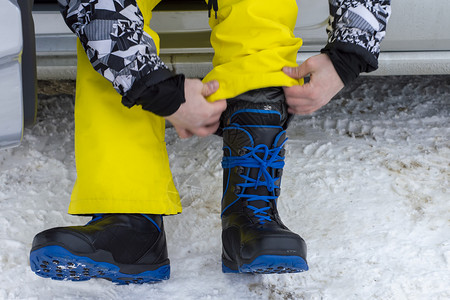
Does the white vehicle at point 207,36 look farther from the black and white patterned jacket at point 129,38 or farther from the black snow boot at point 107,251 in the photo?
the black snow boot at point 107,251

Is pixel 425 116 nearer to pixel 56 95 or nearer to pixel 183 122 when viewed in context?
pixel 183 122

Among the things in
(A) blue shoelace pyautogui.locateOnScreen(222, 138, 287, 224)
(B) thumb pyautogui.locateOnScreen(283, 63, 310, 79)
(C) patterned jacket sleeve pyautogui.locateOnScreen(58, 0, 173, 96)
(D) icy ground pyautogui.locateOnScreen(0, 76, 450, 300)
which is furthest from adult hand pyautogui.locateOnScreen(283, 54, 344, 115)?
(D) icy ground pyautogui.locateOnScreen(0, 76, 450, 300)

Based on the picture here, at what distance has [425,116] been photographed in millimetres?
1683

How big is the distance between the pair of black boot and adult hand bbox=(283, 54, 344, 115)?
0.03 meters

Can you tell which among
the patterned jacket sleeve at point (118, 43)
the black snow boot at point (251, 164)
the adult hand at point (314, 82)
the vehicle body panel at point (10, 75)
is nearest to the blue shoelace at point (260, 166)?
the black snow boot at point (251, 164)

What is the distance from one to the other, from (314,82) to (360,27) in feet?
0.42

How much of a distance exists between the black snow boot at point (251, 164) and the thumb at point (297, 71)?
4cm

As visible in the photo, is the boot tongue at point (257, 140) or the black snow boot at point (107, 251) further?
the boot tongue at point (257, 140)

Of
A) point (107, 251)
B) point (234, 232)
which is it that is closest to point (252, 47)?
point (234, 232)

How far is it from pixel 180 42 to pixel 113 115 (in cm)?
42

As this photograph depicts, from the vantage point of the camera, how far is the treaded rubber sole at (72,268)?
0.81 metres

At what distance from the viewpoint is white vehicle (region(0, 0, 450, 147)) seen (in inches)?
48.5

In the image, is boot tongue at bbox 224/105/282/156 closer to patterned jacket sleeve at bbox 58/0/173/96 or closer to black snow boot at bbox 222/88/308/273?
black snow boot at bbox 222/88/308/273

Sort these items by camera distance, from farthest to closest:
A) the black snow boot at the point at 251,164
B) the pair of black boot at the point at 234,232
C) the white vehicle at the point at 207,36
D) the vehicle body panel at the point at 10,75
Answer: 1. the white vehicle at the point at 207,36
2. the black snow boot at the point at 251,164
3. the pair of black boot at the point at 234,232
4. the vehicle body panel at the point at 10,75
